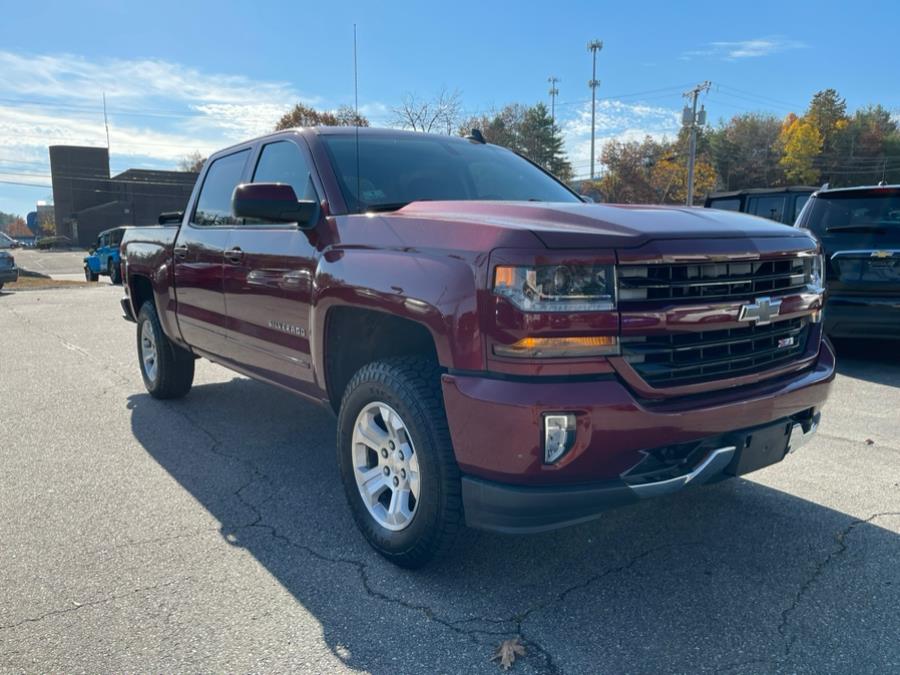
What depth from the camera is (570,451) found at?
7.67ft

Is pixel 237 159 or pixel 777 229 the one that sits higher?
pixel 237 159

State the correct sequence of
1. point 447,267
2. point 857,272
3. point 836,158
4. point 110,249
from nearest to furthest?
point 447,267, point 857,272, point 110,249, point 836,158

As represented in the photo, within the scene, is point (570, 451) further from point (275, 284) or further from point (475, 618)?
point (275, 284)

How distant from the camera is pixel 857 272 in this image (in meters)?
6.66

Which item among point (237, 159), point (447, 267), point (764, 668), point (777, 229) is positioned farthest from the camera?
point (237, 159)

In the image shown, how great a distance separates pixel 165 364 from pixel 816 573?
489 centimetres

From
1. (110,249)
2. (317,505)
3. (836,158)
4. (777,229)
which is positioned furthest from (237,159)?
(836,158)

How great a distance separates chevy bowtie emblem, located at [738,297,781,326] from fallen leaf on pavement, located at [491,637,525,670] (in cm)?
144

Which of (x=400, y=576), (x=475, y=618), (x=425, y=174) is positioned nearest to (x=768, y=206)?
(x=425, y=174)

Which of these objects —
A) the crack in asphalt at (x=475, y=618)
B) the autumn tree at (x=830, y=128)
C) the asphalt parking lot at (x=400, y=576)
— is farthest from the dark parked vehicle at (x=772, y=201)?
the autumn tree at (x=830, y=128)

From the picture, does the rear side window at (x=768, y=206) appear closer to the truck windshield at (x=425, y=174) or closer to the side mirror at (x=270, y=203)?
the truck windshield at (x=425, y=174)

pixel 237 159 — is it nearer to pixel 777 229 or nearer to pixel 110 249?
pixel 777 229

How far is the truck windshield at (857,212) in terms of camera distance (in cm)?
668

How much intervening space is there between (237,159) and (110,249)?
23.7 meters
